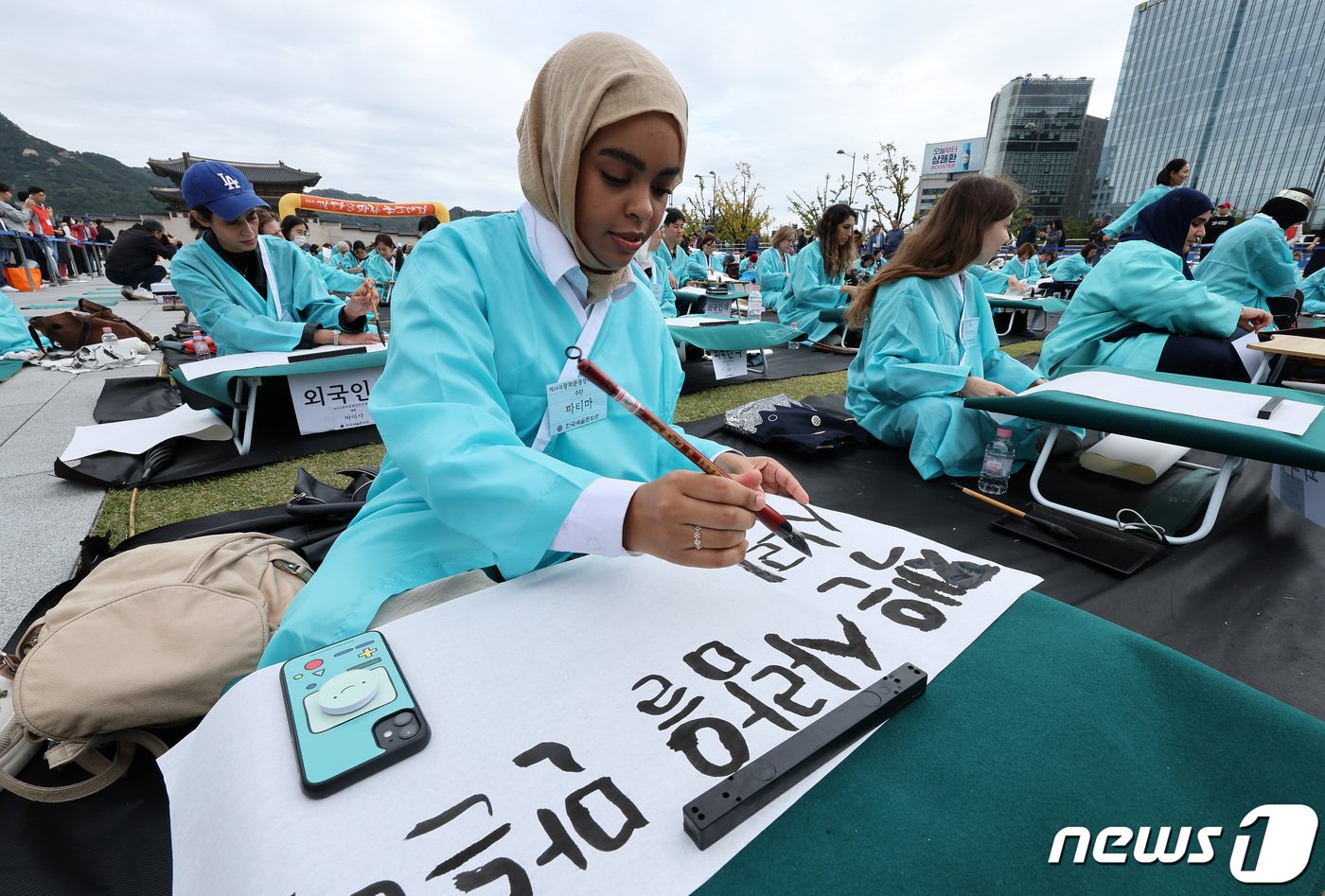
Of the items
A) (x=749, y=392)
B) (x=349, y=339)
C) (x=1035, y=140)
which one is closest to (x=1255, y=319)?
(x=749, y=392)

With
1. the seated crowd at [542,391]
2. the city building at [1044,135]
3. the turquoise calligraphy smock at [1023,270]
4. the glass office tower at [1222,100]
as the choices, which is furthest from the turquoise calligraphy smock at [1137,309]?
the city building at [1044,135]

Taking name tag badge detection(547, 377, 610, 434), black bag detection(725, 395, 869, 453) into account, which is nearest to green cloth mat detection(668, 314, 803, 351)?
black bag detection(725, 395, 869, 453)

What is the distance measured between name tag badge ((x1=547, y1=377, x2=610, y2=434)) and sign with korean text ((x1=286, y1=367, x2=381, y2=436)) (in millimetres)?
2602

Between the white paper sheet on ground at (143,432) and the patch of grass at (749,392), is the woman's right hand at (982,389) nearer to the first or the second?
the patch of grass at (749,392)

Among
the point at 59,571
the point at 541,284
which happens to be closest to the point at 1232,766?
the point at 541,284

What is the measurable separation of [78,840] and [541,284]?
1.39 meters

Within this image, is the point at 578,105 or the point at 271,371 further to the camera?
the point at 271,371

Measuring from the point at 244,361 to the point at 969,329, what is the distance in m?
3.83

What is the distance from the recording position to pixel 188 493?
2674mm

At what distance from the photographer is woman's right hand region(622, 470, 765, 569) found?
74 centimetres

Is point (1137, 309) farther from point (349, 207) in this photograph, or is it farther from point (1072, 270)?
point (349, 207)

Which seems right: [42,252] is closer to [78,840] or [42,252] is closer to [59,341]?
[59,341]

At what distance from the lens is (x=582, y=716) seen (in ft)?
2.03

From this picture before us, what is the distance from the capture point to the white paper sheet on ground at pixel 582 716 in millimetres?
475
